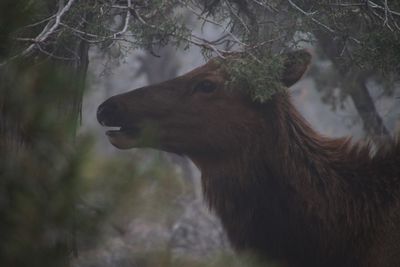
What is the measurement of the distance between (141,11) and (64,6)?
645 mm

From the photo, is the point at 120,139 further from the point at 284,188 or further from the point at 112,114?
the point at 284,188

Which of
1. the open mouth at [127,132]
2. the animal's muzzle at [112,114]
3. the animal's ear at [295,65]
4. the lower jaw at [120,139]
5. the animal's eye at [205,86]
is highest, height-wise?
the animal's ear at [295,65]

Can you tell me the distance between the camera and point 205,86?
4098mm

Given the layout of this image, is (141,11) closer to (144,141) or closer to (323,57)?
(144,141)

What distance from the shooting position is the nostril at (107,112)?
12.8ft

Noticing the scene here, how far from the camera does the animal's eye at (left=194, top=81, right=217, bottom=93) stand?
4086mm

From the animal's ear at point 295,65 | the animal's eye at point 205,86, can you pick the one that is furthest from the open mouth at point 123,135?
the animal's ear at point 295,65

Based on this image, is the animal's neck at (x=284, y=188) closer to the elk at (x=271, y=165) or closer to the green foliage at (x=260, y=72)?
the elk at (x=271, y=165)

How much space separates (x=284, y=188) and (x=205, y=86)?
87 cm

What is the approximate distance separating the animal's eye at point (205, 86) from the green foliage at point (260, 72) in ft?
0.80

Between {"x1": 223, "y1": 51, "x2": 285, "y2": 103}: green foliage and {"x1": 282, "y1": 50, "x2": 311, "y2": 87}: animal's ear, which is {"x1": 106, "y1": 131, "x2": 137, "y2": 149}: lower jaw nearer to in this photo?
{"x1": 223, "y1": 51, "x2": 285, "y2": 103}: green foliage

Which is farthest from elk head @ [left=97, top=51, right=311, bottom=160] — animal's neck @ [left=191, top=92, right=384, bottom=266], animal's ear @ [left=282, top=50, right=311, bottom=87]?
animal's neck @ [left=191, top=92, right=384, bottom=266]

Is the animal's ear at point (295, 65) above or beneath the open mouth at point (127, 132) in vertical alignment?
above

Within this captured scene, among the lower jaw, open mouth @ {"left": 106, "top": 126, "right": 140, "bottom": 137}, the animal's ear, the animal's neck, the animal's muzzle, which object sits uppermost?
the animal's ear
